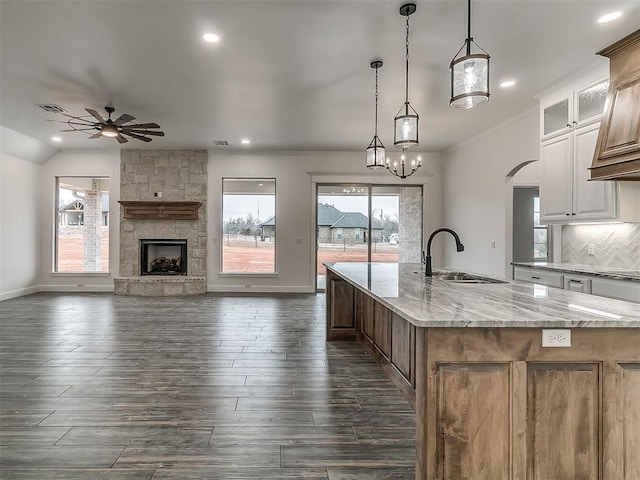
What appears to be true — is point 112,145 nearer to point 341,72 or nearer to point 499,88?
point 341,72

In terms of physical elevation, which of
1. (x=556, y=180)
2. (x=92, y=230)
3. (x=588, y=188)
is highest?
(x=556, y=180)

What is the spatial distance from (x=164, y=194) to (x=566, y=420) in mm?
7763

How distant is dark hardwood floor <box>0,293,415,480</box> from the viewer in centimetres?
194

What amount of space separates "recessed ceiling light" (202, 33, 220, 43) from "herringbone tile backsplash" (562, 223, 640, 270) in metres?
4.46

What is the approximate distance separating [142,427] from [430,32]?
3.76 m

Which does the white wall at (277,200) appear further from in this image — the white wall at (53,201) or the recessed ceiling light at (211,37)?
the recessed ceiling light at (211,37)

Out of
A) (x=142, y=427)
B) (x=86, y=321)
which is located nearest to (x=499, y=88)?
(x=142, y=427)

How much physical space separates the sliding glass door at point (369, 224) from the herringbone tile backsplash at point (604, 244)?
3.60 m

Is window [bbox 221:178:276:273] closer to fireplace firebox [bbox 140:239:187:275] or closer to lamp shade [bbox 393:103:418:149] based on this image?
fireplace firebox [bbox 140:239:187:275]

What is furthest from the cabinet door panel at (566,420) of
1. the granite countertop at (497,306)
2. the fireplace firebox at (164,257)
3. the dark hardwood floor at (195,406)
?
the fireplace firebox at (164,257)

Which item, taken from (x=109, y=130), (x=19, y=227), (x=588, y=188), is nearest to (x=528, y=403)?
(x=588, y=188)

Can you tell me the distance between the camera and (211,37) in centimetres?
327

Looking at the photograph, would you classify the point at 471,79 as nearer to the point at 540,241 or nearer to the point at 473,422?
the point at 473,422

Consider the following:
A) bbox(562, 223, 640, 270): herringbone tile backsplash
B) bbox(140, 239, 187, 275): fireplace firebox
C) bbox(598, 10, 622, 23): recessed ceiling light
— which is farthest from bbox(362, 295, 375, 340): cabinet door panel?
bbox(140, 239, 187, 275): fireplace firebox
